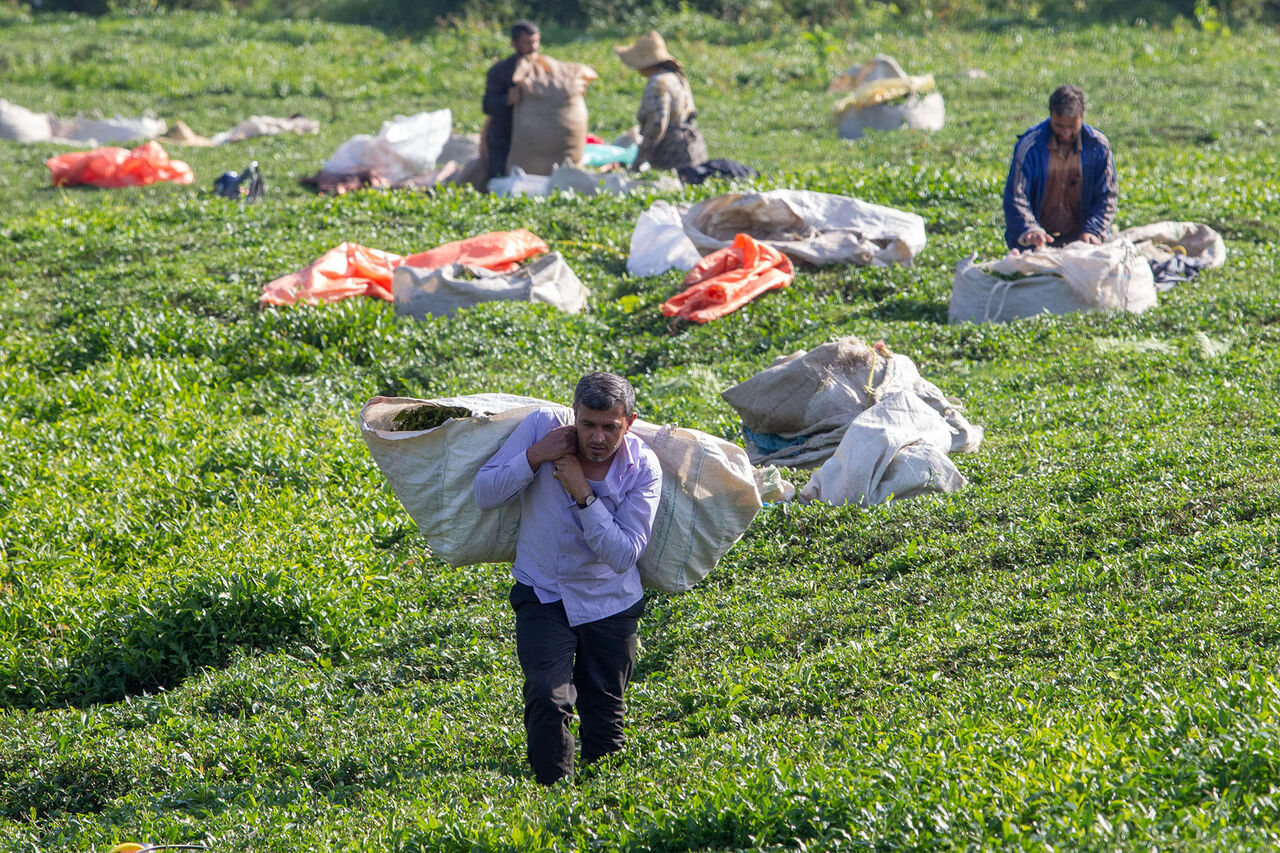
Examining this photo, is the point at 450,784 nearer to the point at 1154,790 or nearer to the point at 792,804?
the point at 792,804

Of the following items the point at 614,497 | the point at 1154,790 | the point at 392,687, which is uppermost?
the point at 614,497

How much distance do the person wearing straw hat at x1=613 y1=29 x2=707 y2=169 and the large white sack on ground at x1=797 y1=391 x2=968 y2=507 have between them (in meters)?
7.49

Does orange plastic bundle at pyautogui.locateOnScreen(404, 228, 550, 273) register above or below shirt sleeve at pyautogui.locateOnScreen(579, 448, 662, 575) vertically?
below

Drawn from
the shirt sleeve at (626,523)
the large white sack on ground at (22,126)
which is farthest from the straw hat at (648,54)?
the shirt sleeve at (626,523)

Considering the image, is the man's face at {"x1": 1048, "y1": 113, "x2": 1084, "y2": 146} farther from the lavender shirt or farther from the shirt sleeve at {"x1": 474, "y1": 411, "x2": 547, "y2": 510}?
the shirt sleeve at {"x1": 474, "y1": 411, "x2": 547, "y2": 510}

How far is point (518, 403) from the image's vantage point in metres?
4.87

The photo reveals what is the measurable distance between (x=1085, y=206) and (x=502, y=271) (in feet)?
15.4

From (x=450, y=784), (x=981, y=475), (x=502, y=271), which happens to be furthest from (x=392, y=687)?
(x=502, y=271)

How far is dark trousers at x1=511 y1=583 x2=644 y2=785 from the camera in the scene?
4.45 metres

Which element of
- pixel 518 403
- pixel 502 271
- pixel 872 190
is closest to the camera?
pixel 518 403

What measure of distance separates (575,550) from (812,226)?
7.19 meters

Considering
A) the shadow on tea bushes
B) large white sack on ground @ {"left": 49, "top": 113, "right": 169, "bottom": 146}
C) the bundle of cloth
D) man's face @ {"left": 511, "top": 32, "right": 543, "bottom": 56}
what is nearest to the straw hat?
man's face @ {"left": 511, "top": 32, "right": 543, "bottom": 56}

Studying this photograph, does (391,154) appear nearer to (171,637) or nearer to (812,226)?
(812,226)

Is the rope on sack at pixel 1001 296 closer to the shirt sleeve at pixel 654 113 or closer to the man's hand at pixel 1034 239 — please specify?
the man's hand at pixel 1034 239
